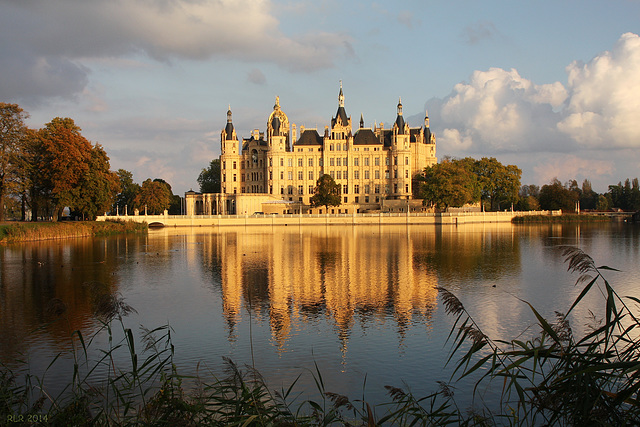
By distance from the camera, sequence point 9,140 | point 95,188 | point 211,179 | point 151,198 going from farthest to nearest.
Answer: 1. point 211,179
2. point 151,198
3. point 95,188
4. point 9,140

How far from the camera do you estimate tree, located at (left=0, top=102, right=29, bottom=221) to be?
50938 mm

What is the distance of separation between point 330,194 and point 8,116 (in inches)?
2080

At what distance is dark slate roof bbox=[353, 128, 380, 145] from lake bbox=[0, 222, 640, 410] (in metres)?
70.2

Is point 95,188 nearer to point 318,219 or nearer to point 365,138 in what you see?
point 318,219

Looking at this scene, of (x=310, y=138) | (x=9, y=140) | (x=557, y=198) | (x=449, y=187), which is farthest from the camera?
(x=310, y=138)

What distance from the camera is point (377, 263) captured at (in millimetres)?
31703

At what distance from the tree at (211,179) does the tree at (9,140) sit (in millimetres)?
73285

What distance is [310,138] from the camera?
109 m

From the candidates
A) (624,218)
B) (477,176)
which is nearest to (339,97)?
(477,176)

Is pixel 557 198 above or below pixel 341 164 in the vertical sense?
below

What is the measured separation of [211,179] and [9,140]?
77416mm

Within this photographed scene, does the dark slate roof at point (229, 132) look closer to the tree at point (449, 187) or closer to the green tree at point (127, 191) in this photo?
the green tree at point (127, 191)

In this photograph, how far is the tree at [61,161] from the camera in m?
55.2

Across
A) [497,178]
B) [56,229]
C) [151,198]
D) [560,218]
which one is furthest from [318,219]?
[56,229]
